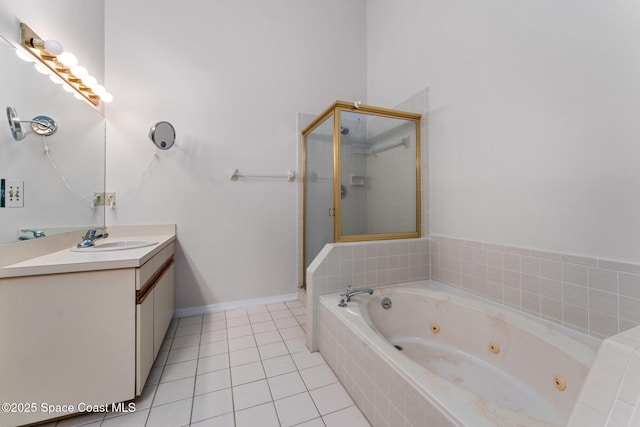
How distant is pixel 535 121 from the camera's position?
130cm

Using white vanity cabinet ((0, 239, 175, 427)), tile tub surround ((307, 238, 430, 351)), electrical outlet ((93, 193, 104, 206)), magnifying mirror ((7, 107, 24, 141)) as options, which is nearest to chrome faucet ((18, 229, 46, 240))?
white vanity cabinet ((0, 239, 175, 427))

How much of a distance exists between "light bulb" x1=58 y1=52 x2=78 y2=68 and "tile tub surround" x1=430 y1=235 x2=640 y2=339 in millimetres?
2763

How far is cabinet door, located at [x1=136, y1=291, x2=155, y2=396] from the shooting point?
1.22 m

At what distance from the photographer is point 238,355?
163 cm

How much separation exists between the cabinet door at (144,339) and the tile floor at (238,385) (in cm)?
13

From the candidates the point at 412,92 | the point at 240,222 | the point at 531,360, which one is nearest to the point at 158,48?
the point at 240,222

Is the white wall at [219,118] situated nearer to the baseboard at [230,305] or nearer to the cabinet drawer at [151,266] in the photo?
the baseboard at [230,305]

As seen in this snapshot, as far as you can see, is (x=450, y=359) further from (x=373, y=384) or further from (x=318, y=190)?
(x=318, y=190)

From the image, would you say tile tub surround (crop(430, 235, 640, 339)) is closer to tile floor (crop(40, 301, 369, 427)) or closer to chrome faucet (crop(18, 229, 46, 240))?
tile floor (crop(40, 301, 369, 427))

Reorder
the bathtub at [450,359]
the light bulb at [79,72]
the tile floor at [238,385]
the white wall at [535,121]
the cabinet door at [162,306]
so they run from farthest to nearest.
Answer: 1. the light bulb at [79,72]
2. the cabinet door at [162,306]
3. the tile floor at [238,385]
4. the white wall at [535,121]
5. the bathtub at [450,359]

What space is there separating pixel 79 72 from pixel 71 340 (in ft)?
5.48

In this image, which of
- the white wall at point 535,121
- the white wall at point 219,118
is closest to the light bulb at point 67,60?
the white wall at point 219,118

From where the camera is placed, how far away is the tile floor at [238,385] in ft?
3.77

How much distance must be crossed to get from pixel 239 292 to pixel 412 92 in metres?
2.39
